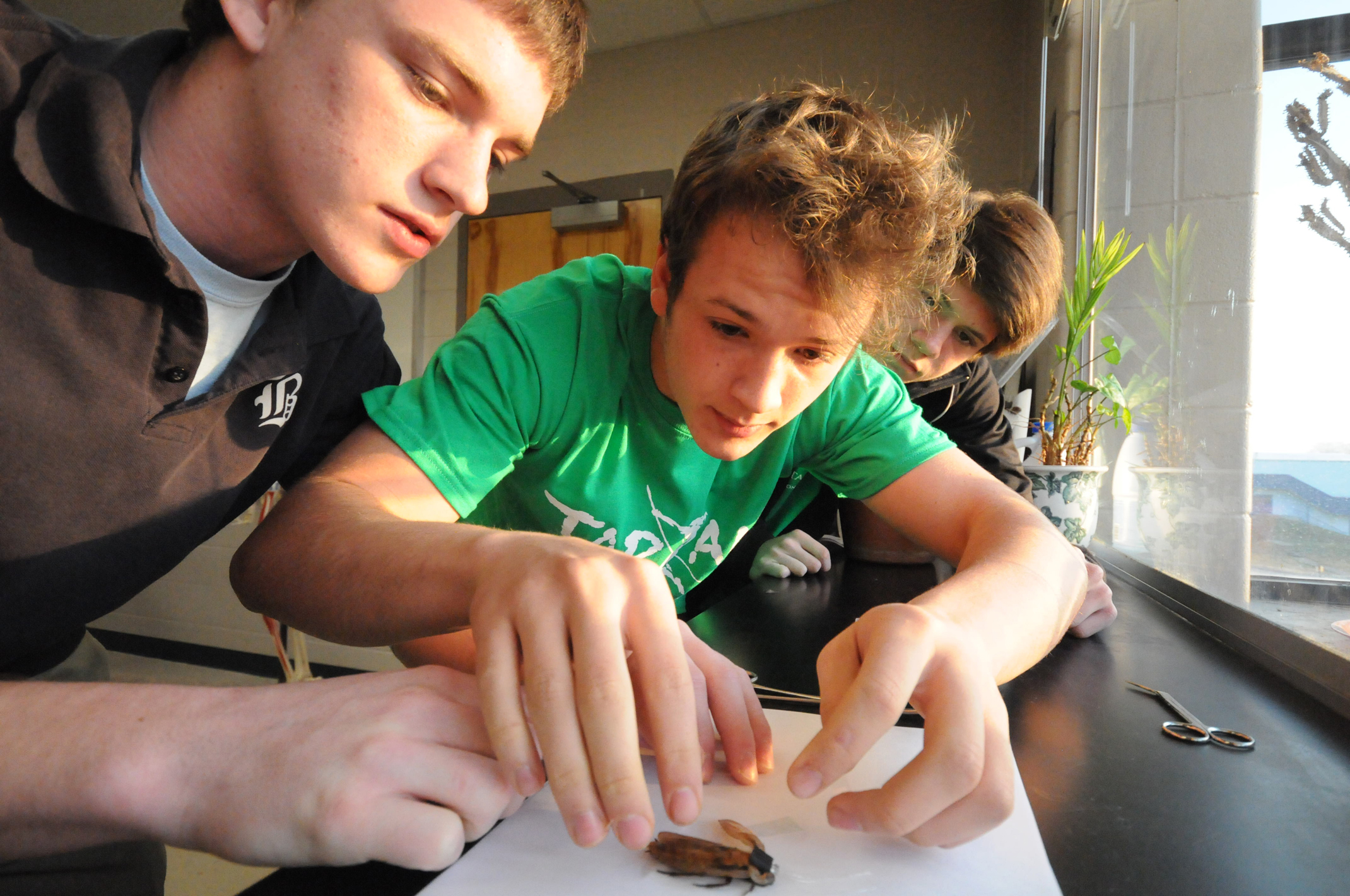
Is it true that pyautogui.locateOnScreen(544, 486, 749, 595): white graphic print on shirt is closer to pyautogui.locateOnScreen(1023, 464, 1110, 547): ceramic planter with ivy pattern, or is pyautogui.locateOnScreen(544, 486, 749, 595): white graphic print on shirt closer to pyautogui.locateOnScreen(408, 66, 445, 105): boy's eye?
pyautogui.locateOnScreen(408, 66, 445, 105): boy's eye

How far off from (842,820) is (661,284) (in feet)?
1.96

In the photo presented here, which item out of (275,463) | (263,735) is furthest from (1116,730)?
(275,463)

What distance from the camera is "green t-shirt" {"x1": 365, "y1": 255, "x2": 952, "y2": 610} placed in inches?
29.3

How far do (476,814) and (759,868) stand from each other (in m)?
0.14

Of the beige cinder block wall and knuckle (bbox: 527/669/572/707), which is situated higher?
A: the beige cinder block wall

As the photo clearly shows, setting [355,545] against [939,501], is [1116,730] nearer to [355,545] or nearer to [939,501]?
[939,501]

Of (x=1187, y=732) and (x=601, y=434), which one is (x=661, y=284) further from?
(x=1187, y=732)

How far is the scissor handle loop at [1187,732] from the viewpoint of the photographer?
1.72ft

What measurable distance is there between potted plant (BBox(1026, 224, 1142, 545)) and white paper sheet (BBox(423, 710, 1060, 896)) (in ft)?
3.39

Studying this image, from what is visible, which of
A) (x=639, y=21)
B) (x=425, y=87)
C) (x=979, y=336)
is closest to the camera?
(x=425, y=87)

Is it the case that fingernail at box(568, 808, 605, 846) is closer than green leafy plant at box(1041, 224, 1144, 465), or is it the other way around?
fingernail at box(568, 808, 605, 846)

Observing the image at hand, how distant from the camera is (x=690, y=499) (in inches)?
36.5

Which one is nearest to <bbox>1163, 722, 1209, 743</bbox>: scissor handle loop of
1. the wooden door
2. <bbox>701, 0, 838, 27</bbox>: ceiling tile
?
the wooden door

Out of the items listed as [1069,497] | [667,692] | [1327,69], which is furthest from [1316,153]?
[1069,497]
